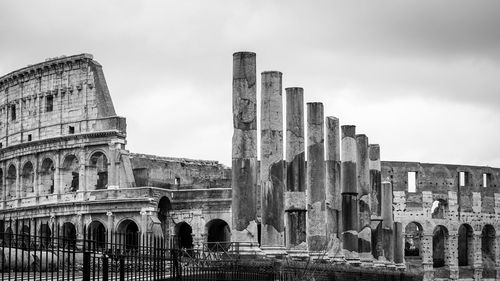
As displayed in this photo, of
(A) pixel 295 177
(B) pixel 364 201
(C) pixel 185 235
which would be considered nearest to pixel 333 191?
(B) pixel 364 201

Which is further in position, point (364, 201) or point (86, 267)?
point (364, 201)

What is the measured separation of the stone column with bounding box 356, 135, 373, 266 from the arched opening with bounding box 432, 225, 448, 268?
62.2ft

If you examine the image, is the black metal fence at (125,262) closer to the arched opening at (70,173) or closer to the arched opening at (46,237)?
the arched opening at (46,237)

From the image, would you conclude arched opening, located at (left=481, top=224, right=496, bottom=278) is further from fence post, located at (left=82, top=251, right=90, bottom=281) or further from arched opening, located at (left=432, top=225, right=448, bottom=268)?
fence post, located at (left=82, top=251, right=90, bottom=281)

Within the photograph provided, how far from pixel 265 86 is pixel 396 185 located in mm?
27645

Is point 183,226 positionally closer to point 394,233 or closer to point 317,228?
point 394,233

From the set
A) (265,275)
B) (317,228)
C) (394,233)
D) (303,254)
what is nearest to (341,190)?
(317,228)

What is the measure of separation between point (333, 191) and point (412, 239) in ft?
96.0

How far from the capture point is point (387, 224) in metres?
40.4

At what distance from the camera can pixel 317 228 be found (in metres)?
29.3

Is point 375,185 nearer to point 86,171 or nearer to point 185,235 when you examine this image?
point 185,235

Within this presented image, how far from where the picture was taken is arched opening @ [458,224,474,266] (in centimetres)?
5384

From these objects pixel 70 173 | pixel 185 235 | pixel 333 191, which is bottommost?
pixel 185 235

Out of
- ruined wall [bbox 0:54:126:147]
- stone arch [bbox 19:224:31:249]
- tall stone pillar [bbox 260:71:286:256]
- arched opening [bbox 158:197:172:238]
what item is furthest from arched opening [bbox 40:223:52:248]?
ruined wall [bbox 0:54:126:147]
